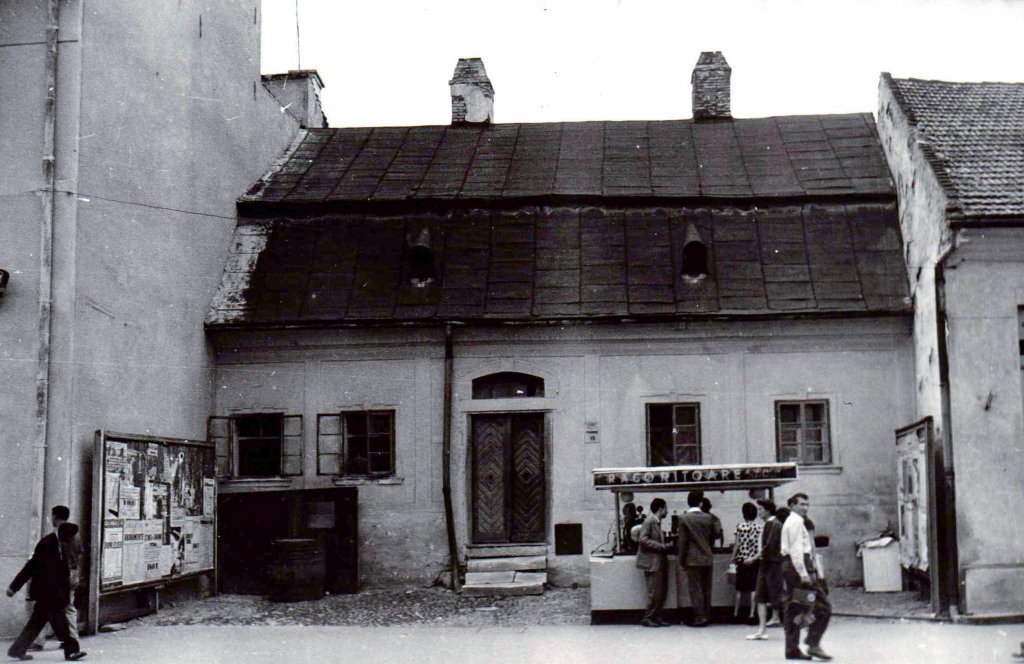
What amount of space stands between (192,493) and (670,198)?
9.39 m

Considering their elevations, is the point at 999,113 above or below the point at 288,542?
above

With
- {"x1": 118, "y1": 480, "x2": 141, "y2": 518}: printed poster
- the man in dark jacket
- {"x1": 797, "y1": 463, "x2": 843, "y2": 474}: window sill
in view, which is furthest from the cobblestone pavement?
{"x1": 797, "y1": 463, "x2": 843, "y2": 474}: window sill

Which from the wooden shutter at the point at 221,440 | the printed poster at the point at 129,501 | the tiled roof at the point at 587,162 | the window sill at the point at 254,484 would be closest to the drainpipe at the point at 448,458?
the window sill at the point at 254,484

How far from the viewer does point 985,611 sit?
16.0 meters

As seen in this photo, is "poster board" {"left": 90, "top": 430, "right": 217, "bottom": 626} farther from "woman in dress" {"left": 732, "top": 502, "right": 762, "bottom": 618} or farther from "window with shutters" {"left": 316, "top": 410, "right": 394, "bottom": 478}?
"woman in dress" {"left": 732, "top": 502, "right": 762, "bottom": 618}

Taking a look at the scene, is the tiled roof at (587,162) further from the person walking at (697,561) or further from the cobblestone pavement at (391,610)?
the person walking at (697,561)

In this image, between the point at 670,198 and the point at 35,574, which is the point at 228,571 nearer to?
the point at 35,574

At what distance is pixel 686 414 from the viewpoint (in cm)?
2012

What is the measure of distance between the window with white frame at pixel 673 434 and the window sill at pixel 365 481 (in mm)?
4118

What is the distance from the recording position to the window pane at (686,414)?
791 inches

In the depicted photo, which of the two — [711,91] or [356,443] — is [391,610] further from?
[711,91]

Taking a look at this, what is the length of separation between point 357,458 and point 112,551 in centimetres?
512

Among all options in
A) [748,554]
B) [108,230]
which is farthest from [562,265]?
[108,230]

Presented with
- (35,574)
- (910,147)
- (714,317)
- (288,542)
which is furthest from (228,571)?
(910,147)
